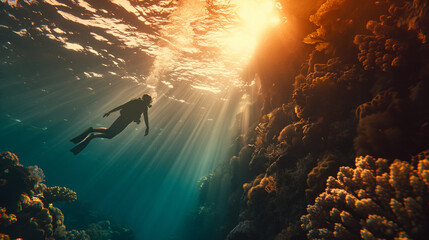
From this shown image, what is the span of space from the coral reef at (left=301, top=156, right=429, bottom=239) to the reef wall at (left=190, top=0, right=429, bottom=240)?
14 mm

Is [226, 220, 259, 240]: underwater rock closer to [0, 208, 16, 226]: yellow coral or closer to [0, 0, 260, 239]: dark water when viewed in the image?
[0, 208, 16, 226]: yellow coral

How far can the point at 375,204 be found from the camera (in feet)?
10.2

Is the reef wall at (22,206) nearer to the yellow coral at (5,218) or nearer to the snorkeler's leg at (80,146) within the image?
the yellow coral at (5,218)

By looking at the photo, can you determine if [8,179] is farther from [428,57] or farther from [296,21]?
[428,57]

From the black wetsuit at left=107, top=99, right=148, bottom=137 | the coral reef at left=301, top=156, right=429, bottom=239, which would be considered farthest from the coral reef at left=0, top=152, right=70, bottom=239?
the coral reef at left=301, top=156, right=429, bottom=239

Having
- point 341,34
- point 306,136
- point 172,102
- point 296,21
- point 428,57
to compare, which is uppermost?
point 172,102

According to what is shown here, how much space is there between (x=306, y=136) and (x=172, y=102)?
21742mm

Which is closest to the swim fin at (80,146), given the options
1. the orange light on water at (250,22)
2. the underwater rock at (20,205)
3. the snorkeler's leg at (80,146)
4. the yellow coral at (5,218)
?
the snorkeler's leg at (80,146)

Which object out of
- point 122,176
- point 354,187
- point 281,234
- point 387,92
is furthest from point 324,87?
point 122,176

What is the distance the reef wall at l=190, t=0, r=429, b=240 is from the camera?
3.20 m

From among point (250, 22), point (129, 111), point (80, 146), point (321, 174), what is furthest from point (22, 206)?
point (250, 22)

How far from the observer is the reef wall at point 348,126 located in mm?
3197

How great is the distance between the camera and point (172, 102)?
26.0 meters

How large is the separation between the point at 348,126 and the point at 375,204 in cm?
305
